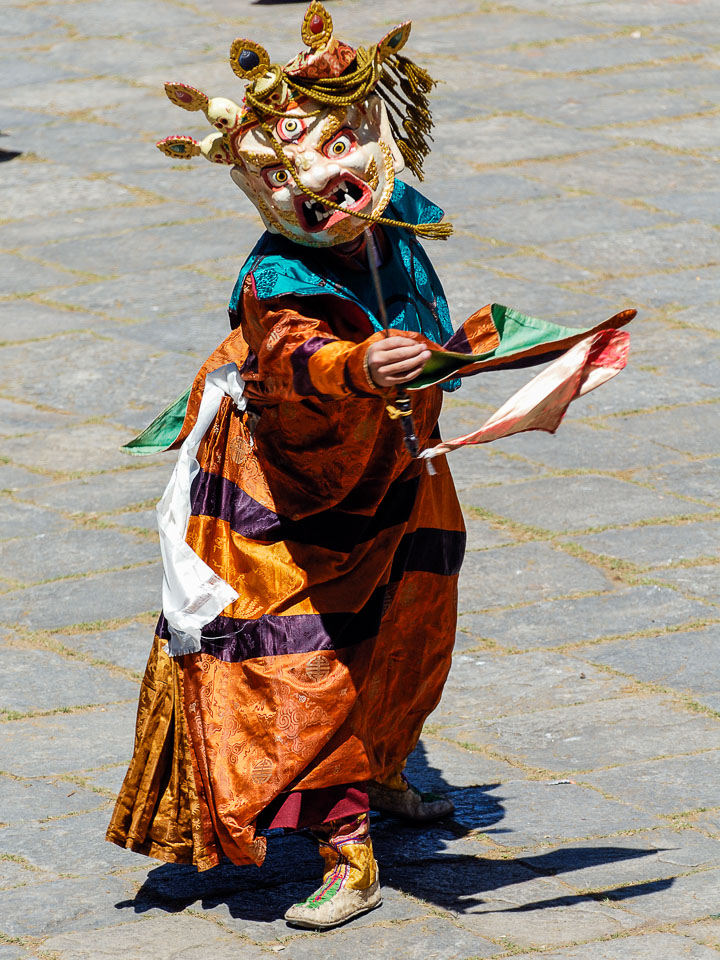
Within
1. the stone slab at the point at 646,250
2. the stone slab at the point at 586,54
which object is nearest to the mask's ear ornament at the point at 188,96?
the stone slab at the point at 646,250

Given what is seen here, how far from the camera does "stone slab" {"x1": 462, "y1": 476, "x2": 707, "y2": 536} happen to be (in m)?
5.65

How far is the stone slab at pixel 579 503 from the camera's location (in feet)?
18.5

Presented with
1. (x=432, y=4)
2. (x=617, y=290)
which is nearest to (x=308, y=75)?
(x=617, y=290)

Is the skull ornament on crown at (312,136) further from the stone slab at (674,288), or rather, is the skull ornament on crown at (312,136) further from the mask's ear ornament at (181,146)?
the stone slab at (674,288)

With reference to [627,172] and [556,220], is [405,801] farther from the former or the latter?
[627,172]

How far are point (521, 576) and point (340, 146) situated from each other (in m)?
2.25

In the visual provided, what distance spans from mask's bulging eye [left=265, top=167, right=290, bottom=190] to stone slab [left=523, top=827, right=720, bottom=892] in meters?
1.56

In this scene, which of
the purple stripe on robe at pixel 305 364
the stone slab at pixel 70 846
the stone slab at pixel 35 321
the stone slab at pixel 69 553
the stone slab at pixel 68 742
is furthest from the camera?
the stone slab at pixel 35 321

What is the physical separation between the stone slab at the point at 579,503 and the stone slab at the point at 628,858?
1.98m

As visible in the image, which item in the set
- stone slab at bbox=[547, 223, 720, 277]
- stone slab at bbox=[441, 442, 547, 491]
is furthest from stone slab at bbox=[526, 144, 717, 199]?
stone slab at bbox=[441, 442, 547, 491]

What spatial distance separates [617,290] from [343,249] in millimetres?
4380

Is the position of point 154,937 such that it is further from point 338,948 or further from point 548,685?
point 548,685

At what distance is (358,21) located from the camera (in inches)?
441

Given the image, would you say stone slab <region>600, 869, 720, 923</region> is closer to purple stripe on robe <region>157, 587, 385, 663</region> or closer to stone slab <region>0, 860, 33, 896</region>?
purple stripe on robe <region>157, 587, 385, 663</region>
